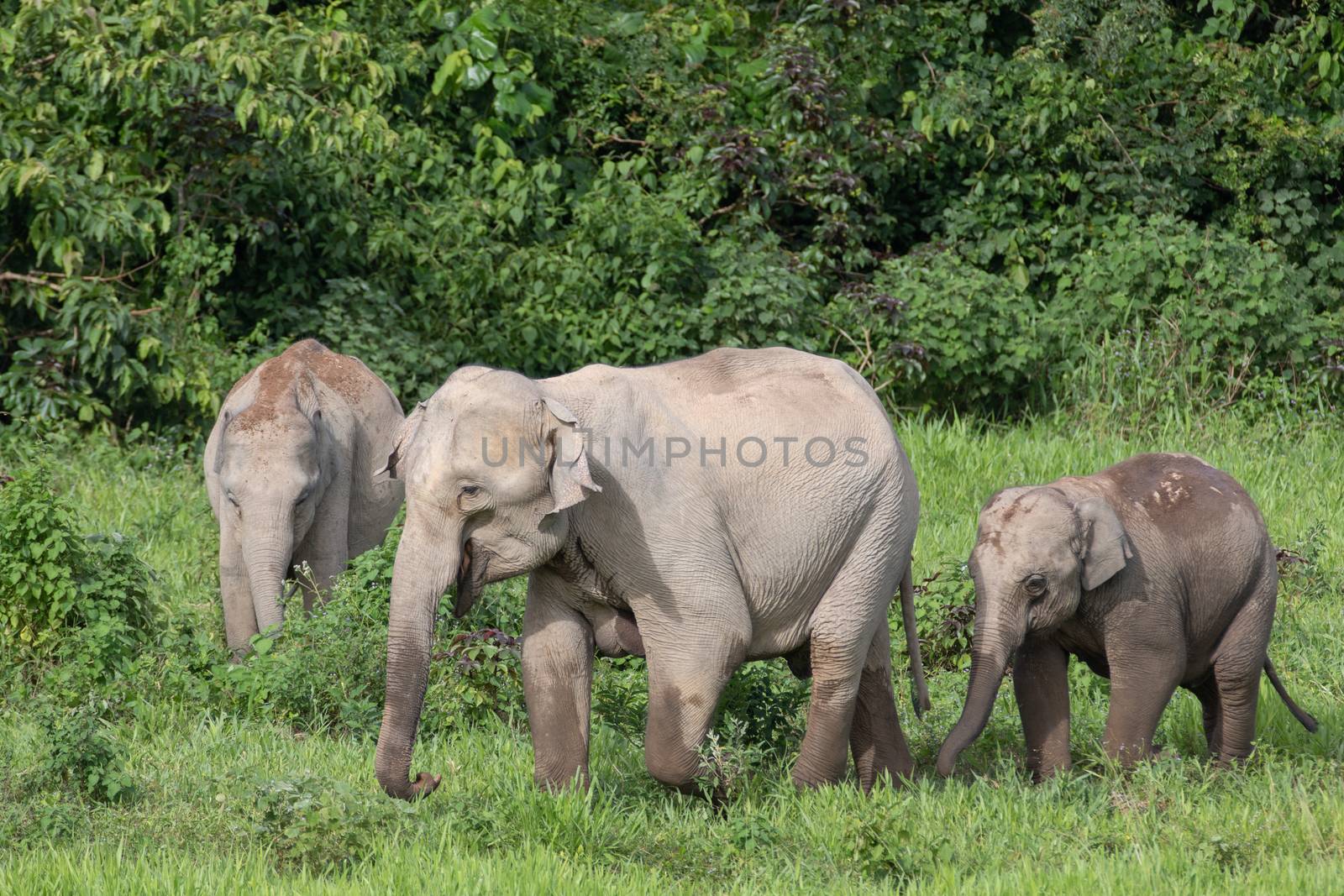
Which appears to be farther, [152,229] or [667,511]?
[152,229]

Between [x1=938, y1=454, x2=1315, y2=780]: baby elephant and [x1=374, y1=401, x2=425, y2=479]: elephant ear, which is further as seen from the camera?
[x1=938, y1=454, x2=1315, y2=780]: baby elephant

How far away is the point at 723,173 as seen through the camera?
40.3ft

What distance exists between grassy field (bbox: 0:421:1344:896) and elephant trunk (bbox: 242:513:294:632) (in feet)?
1.66

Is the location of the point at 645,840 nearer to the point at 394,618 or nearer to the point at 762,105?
the point at 394,618

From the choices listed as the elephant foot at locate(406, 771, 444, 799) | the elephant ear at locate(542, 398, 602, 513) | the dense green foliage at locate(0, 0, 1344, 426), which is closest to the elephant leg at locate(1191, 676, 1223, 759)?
the elephant ear at locate(542, 398, 602, 513)

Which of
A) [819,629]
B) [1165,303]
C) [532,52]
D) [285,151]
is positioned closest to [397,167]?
[285,151]

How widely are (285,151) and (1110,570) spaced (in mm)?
7576

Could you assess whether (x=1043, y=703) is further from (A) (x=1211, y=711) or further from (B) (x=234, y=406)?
(B) (x=234, y=406)

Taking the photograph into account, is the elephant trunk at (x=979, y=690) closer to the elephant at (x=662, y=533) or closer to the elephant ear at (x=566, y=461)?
the elephant at (x=662, y=533)

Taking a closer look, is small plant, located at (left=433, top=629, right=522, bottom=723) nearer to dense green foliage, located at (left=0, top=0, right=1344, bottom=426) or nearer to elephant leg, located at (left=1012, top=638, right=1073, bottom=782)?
elephant leg, located at (left=1012, top=638, right=1073, bottom=782)

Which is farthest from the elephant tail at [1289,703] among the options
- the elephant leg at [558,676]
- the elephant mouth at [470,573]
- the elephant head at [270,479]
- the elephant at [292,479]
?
the elephant head at [270,479]

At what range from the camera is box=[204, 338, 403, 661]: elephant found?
23.4 ft

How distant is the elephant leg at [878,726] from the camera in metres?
5.70

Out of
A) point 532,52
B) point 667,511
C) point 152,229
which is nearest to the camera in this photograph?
point 667,511
